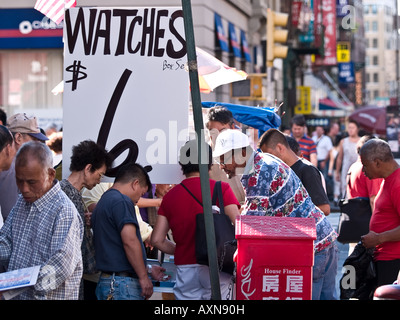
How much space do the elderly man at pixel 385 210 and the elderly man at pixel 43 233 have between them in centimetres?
274

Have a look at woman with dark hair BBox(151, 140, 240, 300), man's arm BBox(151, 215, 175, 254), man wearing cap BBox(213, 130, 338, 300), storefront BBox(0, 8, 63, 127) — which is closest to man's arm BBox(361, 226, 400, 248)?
man wearing cap BBox(213, 130, 338, 300)

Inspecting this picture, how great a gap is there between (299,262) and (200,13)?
15154 millimetres

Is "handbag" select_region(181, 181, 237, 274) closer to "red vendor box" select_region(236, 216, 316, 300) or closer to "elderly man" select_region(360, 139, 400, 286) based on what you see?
"red vendor box" select_region(236, 216, 316, 300)

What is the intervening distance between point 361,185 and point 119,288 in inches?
156

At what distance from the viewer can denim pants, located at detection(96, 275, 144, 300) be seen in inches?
219

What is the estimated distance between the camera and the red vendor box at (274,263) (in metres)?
5.10

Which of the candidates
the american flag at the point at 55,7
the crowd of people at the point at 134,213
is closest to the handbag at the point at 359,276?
the crowd of people at the point at 134,213

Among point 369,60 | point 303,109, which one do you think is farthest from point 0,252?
point 369,60

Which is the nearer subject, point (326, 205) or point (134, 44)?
point (134, 44)

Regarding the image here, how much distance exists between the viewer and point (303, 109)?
138ft

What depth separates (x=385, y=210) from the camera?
22.0ft

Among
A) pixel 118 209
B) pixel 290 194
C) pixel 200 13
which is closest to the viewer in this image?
pixel 118 209
